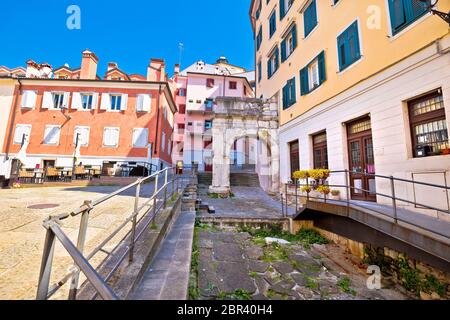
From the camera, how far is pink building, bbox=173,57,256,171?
2778 cm

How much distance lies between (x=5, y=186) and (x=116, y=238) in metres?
11.4

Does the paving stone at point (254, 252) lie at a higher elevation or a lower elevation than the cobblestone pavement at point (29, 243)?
lower

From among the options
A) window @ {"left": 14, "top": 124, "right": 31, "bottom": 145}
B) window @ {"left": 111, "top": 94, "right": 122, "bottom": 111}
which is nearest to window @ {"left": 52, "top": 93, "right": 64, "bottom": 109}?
window @ {"left": 14, "top": 124, "right": 31, "bottom": 145}

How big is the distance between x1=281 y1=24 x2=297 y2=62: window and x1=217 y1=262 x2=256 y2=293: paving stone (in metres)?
10.9

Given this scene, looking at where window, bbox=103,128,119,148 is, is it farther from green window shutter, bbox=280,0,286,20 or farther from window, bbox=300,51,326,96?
window, bbox=300,51,326,96

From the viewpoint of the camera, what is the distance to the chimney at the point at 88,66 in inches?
764

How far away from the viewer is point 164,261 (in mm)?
3117

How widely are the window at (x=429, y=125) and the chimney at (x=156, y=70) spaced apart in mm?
19610

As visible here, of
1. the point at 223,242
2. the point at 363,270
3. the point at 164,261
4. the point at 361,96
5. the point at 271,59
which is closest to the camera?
the point at 164,261

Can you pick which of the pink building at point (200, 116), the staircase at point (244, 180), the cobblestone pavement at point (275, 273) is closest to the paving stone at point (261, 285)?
the cobblestone pavement at point (275, 273)

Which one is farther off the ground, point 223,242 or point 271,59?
point 271,59

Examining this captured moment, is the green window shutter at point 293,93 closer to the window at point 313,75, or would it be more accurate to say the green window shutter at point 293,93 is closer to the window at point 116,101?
the window at point 313,75
